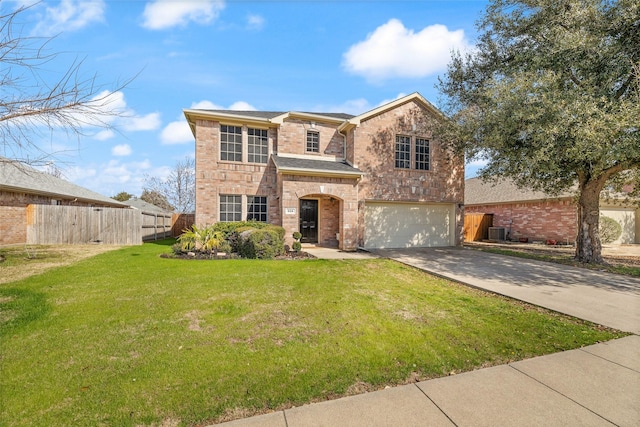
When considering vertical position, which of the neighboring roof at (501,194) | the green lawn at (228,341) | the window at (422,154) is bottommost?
the green lawn at (228,341)

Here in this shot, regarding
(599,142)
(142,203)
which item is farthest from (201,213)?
(142,203)

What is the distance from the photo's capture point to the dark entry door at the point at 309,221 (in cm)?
1386

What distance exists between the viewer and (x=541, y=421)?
245cm

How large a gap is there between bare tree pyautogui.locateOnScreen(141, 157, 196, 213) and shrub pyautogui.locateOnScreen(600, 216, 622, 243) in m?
36.0

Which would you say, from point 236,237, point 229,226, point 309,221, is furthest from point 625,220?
point 229,226

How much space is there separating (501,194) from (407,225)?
36.6ft

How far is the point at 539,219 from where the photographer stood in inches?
699

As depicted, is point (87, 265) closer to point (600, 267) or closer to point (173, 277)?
point (173, 277)

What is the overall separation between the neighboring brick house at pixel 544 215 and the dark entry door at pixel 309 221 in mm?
9626

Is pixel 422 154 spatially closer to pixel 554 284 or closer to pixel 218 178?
pixel 554 284

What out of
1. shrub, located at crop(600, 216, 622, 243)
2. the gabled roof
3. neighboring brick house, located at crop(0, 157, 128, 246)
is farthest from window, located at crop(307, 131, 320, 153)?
shrub, located at crop(600, 216, 622, 243)

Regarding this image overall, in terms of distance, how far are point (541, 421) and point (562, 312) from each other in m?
3.61

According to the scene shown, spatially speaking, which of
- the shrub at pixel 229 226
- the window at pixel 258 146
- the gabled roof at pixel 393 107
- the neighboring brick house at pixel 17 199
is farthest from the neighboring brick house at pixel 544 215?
the neighboring brick house at pixel 17 199

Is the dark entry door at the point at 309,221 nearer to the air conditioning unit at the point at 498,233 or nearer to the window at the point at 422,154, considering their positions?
the window at the point at 422,154
